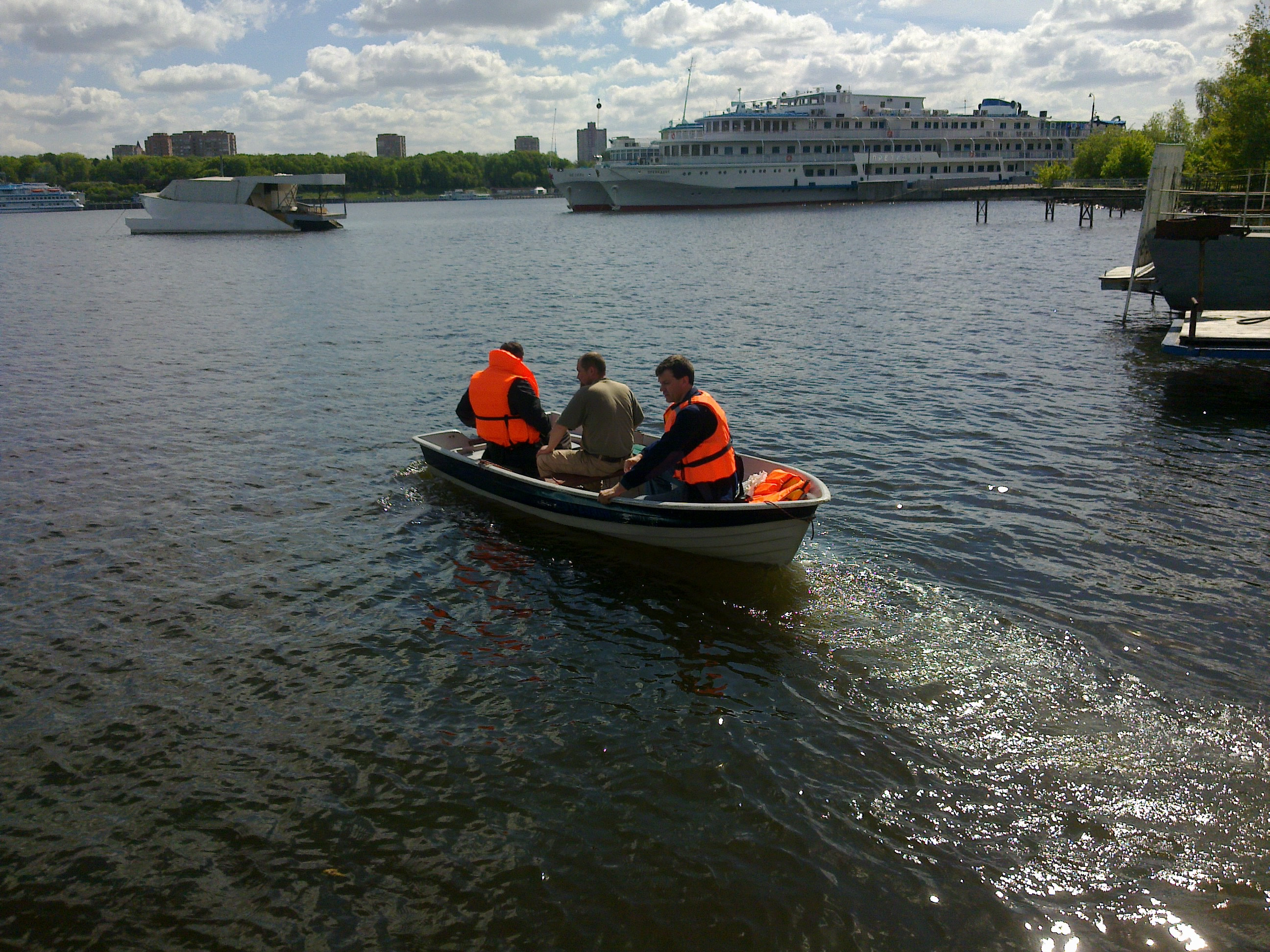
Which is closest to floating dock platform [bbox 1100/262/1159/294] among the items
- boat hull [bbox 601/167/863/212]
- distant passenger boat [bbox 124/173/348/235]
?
distant passenger boat [bbox 124/173/348/235]

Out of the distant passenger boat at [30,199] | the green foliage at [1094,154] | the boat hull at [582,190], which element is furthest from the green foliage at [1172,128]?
the distant passenger boat at [30,199]

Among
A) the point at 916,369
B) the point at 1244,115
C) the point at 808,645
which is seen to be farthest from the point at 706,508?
the point at 1244,115

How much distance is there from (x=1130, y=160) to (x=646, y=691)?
318 ft

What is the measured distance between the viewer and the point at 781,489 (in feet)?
30.6

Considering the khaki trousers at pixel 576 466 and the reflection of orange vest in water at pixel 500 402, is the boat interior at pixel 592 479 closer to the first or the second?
the khaki trousers at pixel 576 466

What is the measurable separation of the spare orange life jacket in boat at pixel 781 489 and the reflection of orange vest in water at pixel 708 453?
37 centimetres

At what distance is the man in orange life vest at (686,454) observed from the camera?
29.8 ft

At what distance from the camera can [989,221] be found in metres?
78.1

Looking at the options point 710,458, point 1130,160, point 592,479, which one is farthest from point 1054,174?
point 710,458

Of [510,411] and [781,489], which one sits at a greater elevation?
[510,411]

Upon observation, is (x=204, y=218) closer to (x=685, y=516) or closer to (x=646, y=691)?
(x=685, y=516)

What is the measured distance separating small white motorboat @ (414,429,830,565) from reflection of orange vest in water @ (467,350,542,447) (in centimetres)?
45

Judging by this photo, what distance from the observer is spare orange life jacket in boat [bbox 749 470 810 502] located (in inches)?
361

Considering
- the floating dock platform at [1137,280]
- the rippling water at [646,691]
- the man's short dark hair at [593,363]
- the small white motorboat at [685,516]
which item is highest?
the floating dock platform at [1137,280]
